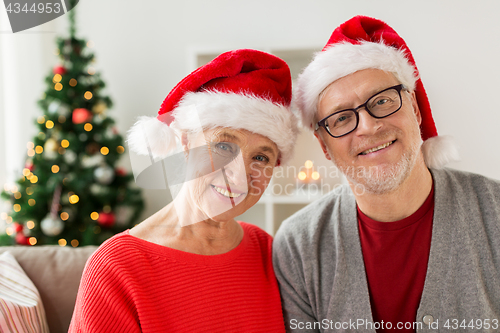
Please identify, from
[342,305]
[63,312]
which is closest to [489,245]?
[342,305]

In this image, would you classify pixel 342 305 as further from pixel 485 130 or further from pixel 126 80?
pixel 126 80

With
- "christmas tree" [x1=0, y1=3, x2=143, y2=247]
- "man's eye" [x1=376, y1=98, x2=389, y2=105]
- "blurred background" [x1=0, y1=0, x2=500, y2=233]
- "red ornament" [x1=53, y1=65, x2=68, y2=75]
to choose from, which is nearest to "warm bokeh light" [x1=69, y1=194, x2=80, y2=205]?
"christmas tree" [x1=0, y1=3, x2=143, y2=247]

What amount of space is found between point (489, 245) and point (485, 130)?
6.32 ft

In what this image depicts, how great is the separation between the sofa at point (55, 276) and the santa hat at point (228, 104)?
599 mm

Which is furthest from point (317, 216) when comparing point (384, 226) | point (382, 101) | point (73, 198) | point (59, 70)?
point (59, 70)

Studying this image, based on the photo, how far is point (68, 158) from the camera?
263cm

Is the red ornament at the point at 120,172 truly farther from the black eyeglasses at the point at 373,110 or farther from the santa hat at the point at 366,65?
the black eyeglasses at the point at 373,110

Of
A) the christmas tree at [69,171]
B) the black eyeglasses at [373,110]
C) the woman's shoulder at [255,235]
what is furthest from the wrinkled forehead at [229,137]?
the christmas tree at [69,171]

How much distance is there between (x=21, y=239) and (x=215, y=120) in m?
2.19

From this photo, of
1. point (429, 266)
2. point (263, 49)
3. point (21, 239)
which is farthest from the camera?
point (263, 49)

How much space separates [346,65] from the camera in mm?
1237

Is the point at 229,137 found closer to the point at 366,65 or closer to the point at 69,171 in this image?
the point at 366,65

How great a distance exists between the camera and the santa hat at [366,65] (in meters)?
1.25

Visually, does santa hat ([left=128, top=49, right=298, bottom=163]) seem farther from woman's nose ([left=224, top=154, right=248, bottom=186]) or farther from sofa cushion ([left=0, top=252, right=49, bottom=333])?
sofa cushion ([left=0, top=252, right=49, bottom=333])
